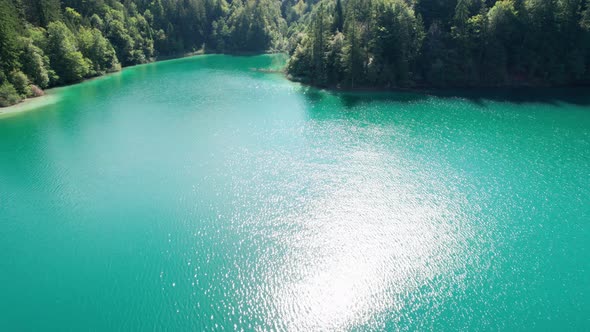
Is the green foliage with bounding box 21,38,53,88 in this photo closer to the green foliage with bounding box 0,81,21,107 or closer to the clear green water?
the green foliage with bounding box 0,81,21,107

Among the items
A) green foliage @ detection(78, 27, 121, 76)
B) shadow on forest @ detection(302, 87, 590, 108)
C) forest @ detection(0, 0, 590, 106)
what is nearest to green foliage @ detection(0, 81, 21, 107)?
forest @ detection(0, 0, 590, 106)

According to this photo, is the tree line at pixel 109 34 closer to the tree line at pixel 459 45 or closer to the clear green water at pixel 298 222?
the clear green water at pixel 298 222

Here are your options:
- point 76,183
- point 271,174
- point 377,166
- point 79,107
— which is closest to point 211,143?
point 271,174

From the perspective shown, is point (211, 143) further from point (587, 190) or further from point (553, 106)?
point (553, 106)

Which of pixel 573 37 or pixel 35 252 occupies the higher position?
pixel 573 37

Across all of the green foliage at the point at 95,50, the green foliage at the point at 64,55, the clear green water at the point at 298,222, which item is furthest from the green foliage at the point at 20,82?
the green foliage at the point at 95,50

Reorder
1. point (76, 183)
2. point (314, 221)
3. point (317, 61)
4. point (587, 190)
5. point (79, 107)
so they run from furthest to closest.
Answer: point (317, 61), point (79, 107), point (76, 183), point (587, 190), point (314, 221)
